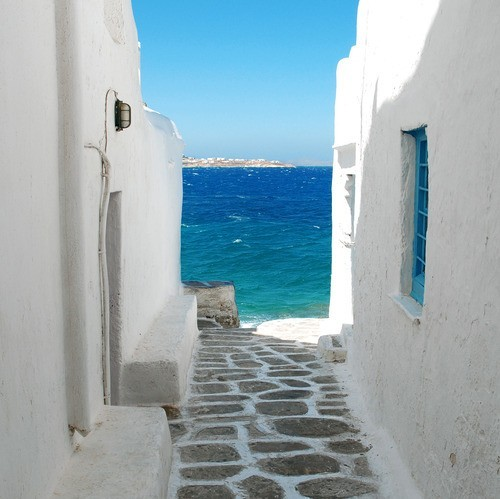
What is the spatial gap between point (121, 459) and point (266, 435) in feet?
5.66

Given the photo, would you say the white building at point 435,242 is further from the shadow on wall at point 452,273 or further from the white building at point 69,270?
the white building at point 69,270

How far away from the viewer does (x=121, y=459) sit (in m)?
3.95

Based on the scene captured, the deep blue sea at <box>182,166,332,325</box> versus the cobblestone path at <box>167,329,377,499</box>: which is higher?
the cobblestone path at <box>167,329,377,499</box>

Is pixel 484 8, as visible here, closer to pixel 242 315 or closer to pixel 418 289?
pixel 418 289

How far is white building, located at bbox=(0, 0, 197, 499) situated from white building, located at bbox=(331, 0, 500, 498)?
1649mm

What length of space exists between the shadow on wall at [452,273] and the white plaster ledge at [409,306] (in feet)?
0.26

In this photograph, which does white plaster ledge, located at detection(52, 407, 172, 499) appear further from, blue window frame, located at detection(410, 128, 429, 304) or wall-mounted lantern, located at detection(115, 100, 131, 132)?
wall-mounted lantern, located at detection(115, 100, 131, 132)

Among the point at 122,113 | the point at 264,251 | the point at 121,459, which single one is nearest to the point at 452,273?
the point at 121,459

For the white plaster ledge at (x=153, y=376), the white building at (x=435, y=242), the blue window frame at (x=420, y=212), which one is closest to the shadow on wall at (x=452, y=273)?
the white building at (x=435, y=242)

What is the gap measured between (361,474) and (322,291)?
2594 centimetres

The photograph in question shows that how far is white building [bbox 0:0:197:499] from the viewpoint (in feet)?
9.84

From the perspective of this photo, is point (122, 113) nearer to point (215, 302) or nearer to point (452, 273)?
point (452, 273)

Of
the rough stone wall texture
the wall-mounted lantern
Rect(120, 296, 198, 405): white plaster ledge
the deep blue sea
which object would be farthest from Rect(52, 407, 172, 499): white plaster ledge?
the deep blue sea

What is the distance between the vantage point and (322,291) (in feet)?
100
